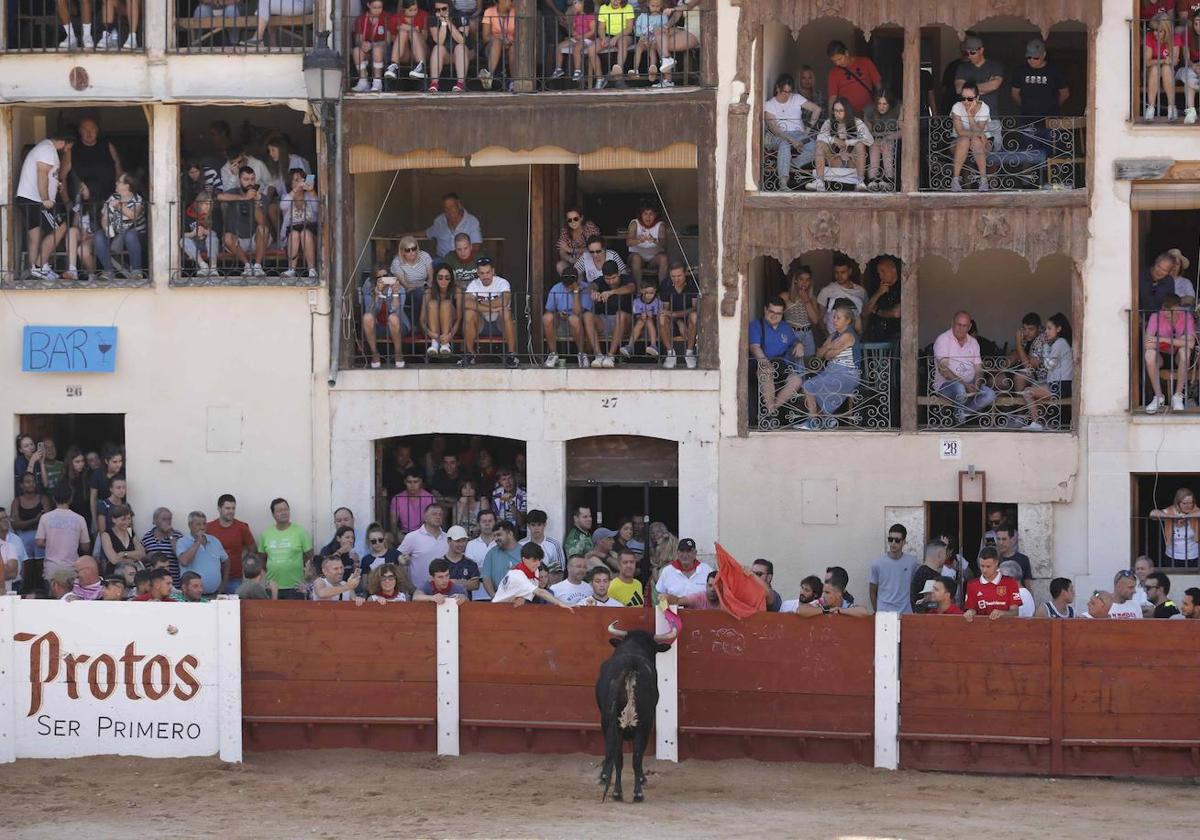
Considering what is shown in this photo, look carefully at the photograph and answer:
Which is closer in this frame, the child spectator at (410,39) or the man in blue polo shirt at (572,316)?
the man in blue polo shirt at (572,316)

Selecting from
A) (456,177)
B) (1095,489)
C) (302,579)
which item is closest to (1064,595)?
(1095,489)

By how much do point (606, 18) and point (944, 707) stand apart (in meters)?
A: 7.77

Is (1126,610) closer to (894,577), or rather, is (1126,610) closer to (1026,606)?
(1026,606)

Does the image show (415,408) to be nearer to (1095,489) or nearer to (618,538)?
(618,538)

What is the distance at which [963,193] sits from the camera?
19312 millimetres

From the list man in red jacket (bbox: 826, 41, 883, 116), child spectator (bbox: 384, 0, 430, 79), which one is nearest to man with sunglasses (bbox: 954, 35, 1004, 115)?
man in red jacket (bbox: 826, 41, 883, 116)

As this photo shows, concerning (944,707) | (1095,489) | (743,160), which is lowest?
(944,707)

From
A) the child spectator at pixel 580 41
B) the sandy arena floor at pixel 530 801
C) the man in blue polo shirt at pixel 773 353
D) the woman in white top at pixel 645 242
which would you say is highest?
→ the child spectator at pixel 580 41

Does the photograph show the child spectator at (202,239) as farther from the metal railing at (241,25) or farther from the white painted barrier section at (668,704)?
the white painted barrier section at (668,704)

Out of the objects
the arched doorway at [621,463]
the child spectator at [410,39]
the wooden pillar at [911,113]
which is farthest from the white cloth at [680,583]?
the child spectator at [410,39]

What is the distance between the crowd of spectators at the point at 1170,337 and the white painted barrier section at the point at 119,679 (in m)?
8.84

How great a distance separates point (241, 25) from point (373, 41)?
4.44ft

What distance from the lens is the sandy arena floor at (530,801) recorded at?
46.0ft

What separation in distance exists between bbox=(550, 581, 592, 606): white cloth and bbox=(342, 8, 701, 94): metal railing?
5.42 meters
